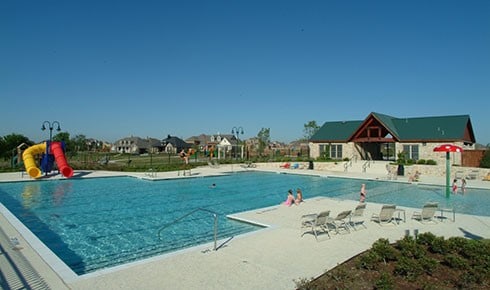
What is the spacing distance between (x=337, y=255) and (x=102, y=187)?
1761 centimetres

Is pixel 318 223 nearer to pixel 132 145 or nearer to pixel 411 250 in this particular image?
pixel 411 250

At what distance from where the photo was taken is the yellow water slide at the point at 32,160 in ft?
74.4

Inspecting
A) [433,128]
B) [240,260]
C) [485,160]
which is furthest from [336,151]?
[240,260]

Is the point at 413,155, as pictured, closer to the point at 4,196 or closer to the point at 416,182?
the point at 416,182

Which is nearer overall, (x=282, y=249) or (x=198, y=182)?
(x=282, y=249)

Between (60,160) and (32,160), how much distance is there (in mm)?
1791

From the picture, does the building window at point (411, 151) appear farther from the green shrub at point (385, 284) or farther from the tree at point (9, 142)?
the tree at point (9, 142)

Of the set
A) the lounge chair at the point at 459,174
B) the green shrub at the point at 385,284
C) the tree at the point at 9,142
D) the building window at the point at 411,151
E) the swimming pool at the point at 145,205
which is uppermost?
the tree at the point at 9,142

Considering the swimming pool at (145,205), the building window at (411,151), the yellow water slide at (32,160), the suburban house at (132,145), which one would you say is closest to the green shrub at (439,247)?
the swimming pool at (145,205)

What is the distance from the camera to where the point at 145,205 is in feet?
50.7

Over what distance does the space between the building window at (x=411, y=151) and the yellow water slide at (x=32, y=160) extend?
3248 cm

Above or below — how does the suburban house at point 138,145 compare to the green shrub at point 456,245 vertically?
above

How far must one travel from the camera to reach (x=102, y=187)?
2117cm

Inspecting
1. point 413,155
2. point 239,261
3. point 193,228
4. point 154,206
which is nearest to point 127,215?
point 154,206
